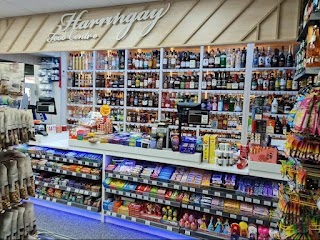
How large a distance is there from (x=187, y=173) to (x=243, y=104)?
6.70 ft

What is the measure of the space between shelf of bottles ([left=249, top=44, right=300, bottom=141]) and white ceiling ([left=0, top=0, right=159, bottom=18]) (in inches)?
104

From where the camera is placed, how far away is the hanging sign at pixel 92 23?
523 centimetres

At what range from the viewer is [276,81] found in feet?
14.9

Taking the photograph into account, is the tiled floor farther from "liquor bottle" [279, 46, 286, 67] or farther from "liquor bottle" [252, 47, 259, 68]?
"liquor bottle" [279, 46, 286, 67]

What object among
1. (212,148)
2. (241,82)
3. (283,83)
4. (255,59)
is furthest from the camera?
(241,82)

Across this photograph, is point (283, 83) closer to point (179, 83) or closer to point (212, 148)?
point (179, 83)

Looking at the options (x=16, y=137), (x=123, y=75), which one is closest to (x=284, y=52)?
(x=123, y=75)

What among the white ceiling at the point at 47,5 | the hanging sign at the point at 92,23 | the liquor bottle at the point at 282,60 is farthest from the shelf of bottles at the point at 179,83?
the white ceiling at the point at 47,5

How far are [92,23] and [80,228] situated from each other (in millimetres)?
4219

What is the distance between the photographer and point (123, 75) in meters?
5.86

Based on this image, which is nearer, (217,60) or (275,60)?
(275,60)

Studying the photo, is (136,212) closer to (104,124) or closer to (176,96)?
(104,124)

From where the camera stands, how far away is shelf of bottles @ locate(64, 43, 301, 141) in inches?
182

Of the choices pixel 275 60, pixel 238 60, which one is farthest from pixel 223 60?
pixel 275 60
